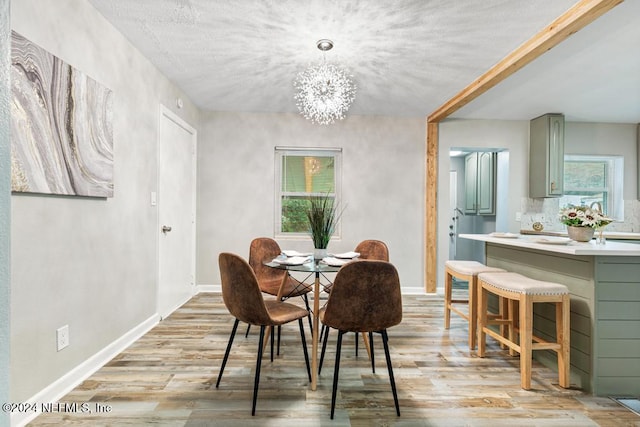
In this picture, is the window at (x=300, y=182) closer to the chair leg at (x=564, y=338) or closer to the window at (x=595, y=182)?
the chair leg at (x=564, y=338)

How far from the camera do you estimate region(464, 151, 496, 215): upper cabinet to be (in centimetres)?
488

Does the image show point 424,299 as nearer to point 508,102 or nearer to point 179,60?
point 508,102

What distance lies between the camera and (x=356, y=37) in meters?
2.41

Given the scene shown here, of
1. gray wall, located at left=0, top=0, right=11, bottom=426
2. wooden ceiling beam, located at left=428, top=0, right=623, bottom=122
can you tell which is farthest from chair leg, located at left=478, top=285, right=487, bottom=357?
gray wall, located at left=0, top=0, right=11, bottom=426

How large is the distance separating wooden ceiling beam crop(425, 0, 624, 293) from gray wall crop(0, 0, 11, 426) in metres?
2.64

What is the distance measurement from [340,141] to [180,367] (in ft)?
10.4

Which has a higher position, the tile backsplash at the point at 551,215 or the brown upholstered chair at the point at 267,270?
the tile backsplash at the point at 551,215

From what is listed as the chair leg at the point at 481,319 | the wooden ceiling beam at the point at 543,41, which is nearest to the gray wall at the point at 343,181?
the wooden ceiling beam at the point at 543,41

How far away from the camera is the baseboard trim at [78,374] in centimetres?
164

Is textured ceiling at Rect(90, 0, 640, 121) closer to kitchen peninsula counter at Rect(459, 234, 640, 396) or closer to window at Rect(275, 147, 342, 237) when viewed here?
window at Rect(275, 147, 342, 237)

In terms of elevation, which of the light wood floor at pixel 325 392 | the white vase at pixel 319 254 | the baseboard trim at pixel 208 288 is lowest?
the light wood floor at pixel 325 392

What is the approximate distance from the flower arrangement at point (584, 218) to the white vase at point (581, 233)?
2 centimetres

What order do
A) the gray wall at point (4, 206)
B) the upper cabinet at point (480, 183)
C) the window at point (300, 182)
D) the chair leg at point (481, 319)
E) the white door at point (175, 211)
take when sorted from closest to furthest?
1. the gray wall at point (4, 206)
2. the chair leg at point (481, 319)
3. the white door at point (175, 211)
4. the window at point (300, 182)
5. the upper cabinet at point (480, 183)

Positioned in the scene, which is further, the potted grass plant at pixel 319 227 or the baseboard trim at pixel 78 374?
the potted grass plant at pixel 319 227
